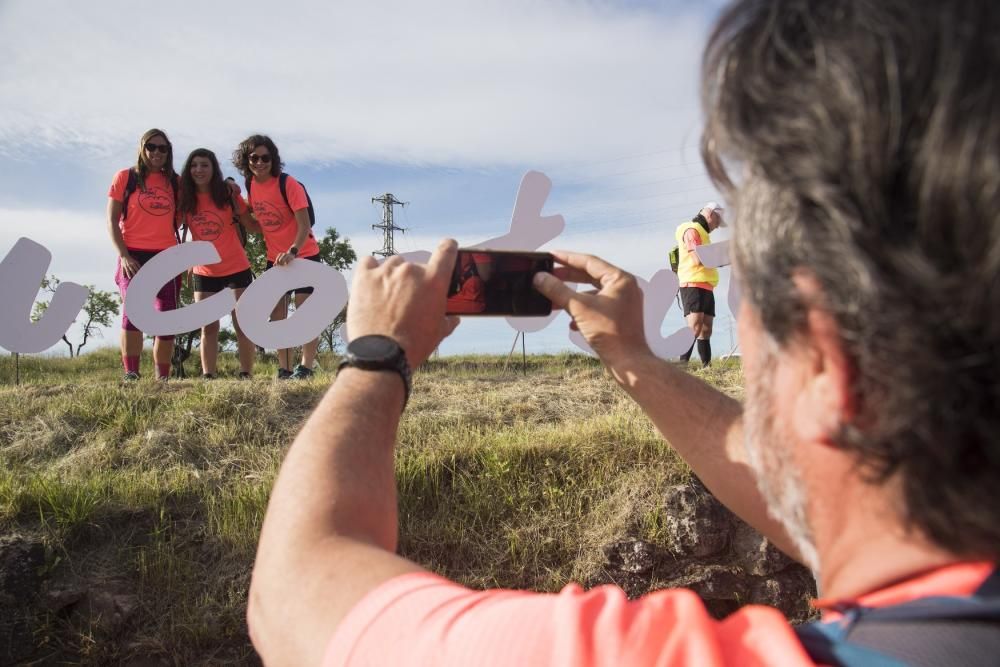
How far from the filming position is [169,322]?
5.85 metres

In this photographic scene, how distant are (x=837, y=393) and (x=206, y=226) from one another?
613cm

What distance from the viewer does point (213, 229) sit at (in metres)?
6.21

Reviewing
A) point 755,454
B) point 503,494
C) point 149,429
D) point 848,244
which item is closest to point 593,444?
point 503,494

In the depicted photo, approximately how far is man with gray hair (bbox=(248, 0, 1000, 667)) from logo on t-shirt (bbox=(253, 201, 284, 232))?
220 inches

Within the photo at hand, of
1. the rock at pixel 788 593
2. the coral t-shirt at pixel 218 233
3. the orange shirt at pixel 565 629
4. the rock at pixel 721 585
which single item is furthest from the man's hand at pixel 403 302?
the coral t-shirt at pixel 218 233

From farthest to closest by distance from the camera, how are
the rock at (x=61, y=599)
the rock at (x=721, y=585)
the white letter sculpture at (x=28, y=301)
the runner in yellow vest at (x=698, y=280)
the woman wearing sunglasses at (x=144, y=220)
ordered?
1. the runner in yellow vest at (x=698, y=280)
2. the woman wearing sunglasses at (x=144, y=220)
3. the white letter sculpture at (x=28, y=301)
4. the rock at (x=721, y=585)
5. the rock at (x=61, y=599)

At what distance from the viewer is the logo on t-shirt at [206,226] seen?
618 centimetres

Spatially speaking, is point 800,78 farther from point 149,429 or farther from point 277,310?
point 277,310

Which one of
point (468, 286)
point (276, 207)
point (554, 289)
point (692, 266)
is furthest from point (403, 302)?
point (692, 266)

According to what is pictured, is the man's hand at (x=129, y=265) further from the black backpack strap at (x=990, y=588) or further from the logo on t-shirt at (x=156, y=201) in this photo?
the black backpack strap at (x=990, y=588)

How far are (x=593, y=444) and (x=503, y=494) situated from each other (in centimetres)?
58

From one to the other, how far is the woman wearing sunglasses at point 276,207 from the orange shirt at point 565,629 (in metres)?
5.45

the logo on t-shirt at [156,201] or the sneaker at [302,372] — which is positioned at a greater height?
the logo on t-shirt at [156,201]

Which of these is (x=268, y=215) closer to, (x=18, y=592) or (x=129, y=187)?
(x=129, y=187)
